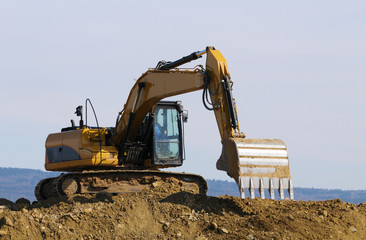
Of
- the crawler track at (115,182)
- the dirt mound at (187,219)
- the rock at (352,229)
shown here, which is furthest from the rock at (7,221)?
the rock at (352,229)

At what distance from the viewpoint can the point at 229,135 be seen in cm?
1255

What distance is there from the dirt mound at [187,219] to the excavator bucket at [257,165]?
58 centimetres

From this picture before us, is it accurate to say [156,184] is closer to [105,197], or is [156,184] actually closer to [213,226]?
[105,197]

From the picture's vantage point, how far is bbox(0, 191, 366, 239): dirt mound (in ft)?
37.6

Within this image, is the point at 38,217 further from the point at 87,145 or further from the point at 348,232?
the point at 348,232

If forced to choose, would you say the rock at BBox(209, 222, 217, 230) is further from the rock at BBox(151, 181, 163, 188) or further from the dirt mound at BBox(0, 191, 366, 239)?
the rock at BBox(151, 181, 163, 188)

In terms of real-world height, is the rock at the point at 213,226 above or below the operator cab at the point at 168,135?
below

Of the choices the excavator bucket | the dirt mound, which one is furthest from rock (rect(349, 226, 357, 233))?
the excavator bucket

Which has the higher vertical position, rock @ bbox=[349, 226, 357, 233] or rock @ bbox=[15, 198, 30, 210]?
rock @ bbox=[15, 198, 30, 210]

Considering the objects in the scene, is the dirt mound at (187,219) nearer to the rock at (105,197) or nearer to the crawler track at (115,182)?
the rock at (105,197)

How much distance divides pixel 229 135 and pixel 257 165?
969mm

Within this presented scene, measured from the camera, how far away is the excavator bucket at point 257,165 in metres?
11.8

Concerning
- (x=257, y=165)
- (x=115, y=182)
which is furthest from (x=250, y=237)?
(x=115, y=182)

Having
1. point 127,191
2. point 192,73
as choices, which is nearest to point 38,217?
point 127,191
